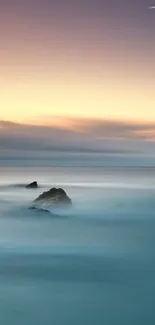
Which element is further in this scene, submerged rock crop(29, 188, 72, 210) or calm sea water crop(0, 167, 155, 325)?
submerged rock crop(29, 188, 72, 210)

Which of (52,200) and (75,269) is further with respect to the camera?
(52,200)

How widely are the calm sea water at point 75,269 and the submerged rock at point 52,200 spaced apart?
2.18 ft

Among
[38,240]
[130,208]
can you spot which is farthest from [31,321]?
[130,208]

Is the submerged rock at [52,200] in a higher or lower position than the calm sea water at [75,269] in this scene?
higher

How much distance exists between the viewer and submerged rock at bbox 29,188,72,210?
23062 millimetres

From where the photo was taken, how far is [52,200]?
23094 millimetres

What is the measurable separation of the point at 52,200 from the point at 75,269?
32.4 ft

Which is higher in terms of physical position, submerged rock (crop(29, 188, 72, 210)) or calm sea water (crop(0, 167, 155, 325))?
submerged rock (crop(29, 188, 72, 210))

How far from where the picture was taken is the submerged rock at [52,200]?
2306 centimetres

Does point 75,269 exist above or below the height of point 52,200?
below

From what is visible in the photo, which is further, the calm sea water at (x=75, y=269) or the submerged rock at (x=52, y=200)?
the submerged rock at (x=52, y=200)

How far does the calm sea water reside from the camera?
9.72 metres

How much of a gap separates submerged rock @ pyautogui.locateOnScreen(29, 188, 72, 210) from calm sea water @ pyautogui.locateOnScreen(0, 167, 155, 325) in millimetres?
665

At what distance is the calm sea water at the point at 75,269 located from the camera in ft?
31.9
